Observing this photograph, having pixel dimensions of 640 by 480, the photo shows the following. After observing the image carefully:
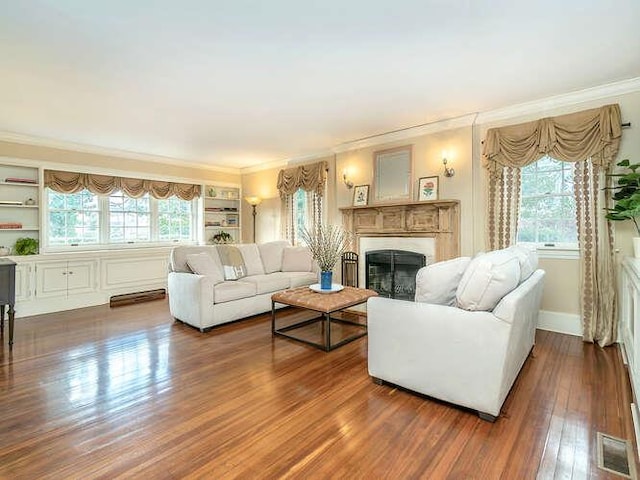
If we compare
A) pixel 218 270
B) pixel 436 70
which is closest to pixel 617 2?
pixel 436 70

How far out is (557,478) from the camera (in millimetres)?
1519

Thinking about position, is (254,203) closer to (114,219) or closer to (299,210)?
(299,210)

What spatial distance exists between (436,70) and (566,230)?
2253 mm

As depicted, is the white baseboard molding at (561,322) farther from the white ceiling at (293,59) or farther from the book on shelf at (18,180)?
the book on shelf at (18,180)

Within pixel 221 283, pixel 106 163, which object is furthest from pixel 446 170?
pixel 106 163

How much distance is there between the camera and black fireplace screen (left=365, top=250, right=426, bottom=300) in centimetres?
455

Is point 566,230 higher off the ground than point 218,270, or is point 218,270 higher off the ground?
point 566,230

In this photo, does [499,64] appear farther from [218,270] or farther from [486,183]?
[218,270]

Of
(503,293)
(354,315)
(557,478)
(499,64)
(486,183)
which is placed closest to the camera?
(557,478)

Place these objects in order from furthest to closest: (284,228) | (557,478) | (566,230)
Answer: (284,228)
(566,230)
(557,478)

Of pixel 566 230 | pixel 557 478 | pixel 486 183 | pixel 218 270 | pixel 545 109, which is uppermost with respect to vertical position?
pixel 545 109

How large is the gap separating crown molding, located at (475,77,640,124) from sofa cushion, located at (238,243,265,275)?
3.46 meters

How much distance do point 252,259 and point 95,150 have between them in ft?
10.1

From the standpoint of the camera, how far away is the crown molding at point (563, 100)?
3.21 meters
